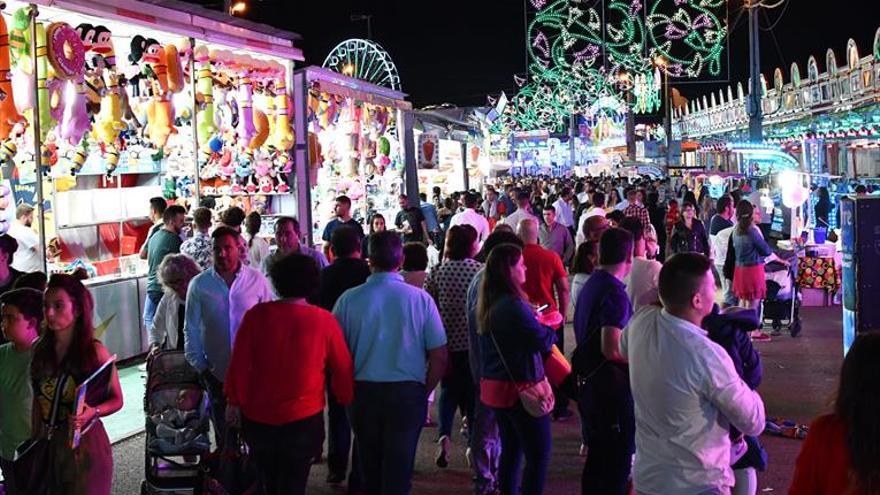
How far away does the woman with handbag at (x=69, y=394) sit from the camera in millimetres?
4535

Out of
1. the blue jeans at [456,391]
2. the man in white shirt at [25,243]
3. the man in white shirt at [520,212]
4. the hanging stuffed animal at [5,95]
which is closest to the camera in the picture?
the blue jeans at [456,391]

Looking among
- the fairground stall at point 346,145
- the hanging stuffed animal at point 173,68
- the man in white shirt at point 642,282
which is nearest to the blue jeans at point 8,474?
the man in white shirt at point 642,282

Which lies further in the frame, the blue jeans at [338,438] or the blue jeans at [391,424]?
the blue jeans at [338,438]

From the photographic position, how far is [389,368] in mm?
5301

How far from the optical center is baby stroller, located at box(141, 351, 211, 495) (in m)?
5.87

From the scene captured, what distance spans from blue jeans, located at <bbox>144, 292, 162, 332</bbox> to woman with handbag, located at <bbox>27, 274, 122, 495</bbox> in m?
5.68

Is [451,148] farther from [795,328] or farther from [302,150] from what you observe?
[795,328]

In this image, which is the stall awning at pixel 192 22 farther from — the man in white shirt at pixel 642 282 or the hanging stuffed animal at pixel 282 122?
the man in white shirt at pixel 642 282

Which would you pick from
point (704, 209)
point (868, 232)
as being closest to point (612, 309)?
point (868, 232)

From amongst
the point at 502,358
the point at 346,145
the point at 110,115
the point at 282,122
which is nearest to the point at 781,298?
the point at 282,122

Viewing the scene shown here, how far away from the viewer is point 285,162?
1365cm

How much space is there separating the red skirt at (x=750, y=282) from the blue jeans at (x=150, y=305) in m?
6.11

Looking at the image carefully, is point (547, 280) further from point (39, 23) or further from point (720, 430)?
point (39, 23)

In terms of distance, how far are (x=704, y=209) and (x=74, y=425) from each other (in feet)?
51.9
